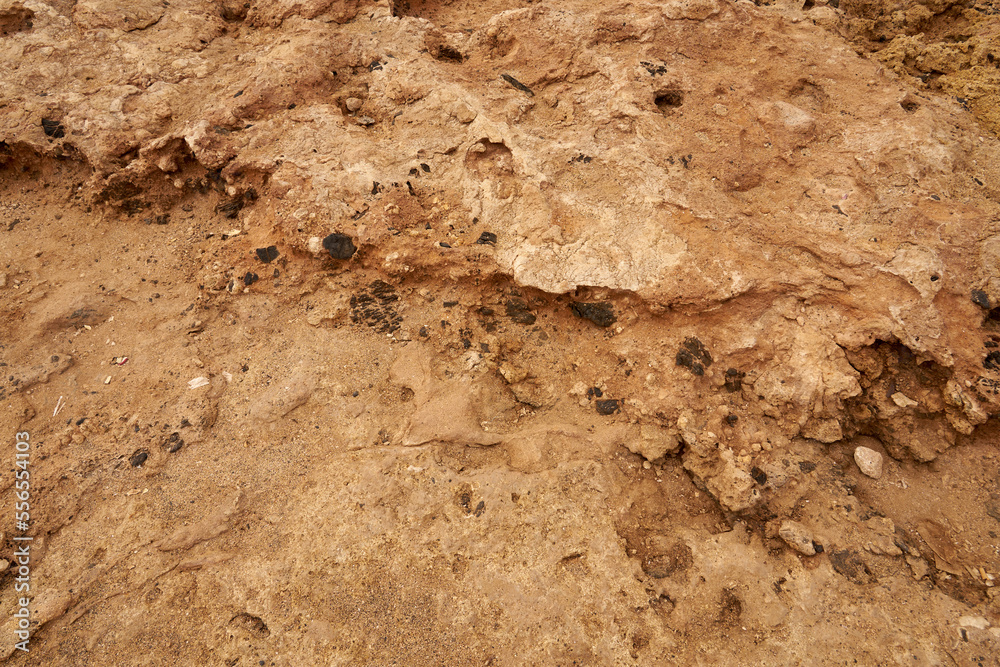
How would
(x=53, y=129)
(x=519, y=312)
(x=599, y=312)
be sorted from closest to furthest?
(x=599, y=312) → (x=519, y=312) → (x=53, y=129)

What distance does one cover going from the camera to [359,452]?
2.50m

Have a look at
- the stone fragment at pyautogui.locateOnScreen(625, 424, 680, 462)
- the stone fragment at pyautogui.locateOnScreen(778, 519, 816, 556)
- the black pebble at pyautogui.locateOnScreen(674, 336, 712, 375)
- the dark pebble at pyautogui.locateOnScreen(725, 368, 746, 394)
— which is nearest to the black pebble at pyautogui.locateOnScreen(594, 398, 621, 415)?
the stone fragment at pyautogui.locateOnScreen(625, 424, 680, 462)

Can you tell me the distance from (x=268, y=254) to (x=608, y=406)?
6.99 ft

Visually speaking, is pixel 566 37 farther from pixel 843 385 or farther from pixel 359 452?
pixel 359 452

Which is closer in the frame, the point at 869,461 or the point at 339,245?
the point at 869,461

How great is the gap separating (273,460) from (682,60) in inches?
136

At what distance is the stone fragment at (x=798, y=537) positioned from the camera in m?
2.29

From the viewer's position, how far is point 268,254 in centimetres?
304

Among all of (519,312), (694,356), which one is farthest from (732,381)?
(519,312)

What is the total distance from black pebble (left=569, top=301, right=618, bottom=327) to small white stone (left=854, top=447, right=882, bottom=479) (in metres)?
1.37

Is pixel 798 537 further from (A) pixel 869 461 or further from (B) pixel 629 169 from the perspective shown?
(B) pixel 629 169

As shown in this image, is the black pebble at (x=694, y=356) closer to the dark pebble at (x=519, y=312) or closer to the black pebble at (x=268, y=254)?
the dark pebble at (x=519, y=312)

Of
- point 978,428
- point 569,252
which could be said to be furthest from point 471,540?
point 978,428

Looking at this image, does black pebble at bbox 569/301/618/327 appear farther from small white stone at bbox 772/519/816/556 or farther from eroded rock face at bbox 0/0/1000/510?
small white stone at bbox 772/519/816/556
